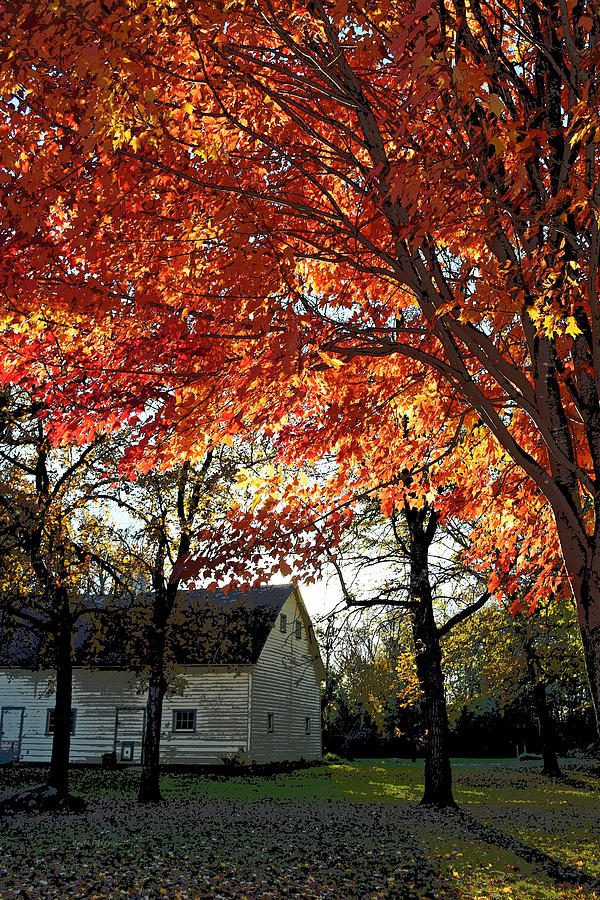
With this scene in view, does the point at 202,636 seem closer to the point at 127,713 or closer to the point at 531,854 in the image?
the point at 531,854

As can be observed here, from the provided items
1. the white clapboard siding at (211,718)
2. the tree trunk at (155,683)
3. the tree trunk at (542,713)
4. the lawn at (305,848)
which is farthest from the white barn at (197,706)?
the tree trunk at (542,713)

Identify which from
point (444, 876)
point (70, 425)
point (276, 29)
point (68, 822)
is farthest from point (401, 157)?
point (68, 822)

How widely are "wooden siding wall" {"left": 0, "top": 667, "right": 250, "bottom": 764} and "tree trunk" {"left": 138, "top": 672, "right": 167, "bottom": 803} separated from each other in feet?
36.2

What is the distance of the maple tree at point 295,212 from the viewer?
5.05 metres

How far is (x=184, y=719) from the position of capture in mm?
30734

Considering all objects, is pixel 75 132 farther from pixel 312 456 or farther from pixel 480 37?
pixel 312 456

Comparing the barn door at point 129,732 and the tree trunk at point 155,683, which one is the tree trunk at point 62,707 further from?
the barn door at point 129,732

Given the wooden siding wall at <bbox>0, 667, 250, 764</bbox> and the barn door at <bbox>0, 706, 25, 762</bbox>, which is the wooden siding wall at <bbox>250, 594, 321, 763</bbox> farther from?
the barn door at <bbox>0, 706, 25, 762</bbox>

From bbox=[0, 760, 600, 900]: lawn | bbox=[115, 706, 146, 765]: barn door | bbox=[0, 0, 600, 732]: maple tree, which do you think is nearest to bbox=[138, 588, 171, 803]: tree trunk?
bbox=[0, 760, 600, 900]: lawn

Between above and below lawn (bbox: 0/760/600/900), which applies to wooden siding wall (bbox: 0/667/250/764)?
above

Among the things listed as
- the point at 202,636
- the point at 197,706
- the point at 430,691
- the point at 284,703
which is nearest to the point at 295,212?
the point at 430,691

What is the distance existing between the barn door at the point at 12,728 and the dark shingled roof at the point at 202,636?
7.06 feet

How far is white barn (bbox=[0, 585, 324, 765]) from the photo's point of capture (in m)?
29.7

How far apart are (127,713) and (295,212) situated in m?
30.2
